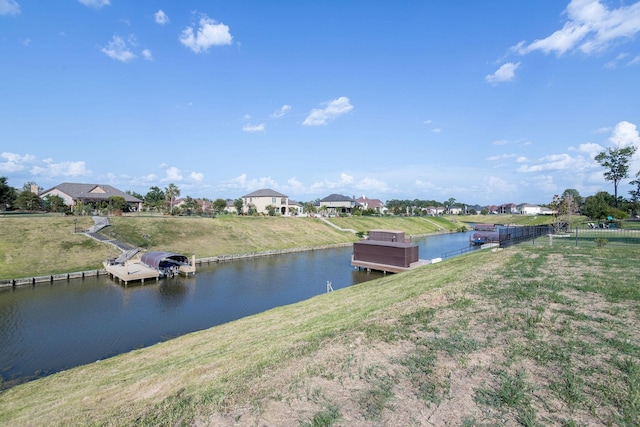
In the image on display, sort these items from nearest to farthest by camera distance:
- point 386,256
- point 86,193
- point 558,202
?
point 386,256 → point 558,202 → point 86,193

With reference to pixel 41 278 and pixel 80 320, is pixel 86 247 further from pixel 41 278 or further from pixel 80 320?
pixel 80 320

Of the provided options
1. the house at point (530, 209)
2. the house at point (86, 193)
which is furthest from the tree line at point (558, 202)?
the house at point (530, 209)

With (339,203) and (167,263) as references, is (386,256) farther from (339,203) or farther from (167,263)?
(339,203)

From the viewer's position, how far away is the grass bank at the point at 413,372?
6.88 m

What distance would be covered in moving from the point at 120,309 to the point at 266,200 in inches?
3318

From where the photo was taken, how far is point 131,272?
37.4 metres

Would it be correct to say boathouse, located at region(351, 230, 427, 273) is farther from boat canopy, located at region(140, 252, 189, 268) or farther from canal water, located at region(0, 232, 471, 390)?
boat canopy, located at region(140, 252, 189, 268)

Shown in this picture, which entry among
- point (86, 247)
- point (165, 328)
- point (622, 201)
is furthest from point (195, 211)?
point (622, 201)

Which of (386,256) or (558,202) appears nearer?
(386,256)

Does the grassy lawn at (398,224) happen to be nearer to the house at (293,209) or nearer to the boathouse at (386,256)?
the house at (293,209)

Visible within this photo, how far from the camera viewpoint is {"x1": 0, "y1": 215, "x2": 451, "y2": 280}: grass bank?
3975cm

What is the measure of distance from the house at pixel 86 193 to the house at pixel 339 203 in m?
78.9

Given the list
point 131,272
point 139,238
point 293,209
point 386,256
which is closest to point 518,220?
point 293,209

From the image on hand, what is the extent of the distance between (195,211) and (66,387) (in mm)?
74925
